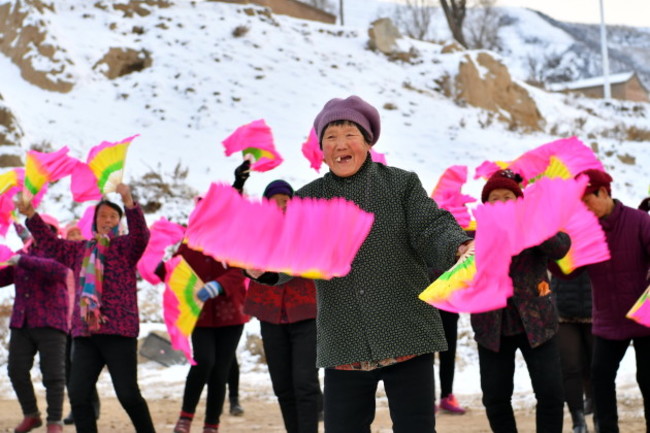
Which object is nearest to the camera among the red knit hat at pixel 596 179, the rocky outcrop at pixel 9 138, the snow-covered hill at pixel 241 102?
the red knit hat at pixel 596 179

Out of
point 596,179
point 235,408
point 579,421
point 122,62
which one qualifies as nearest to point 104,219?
point 235,408

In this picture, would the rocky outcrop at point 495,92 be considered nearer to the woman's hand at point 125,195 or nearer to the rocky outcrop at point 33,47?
the rocky outcrop at point 33,47

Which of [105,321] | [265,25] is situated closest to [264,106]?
[265,25]

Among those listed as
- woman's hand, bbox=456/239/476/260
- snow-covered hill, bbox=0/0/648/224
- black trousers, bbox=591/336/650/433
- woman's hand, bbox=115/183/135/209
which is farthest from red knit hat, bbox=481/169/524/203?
snow-covered hill, bbox=0/0/648/224

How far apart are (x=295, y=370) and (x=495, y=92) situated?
920 inches

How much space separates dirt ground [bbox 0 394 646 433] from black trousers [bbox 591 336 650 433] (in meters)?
1.05

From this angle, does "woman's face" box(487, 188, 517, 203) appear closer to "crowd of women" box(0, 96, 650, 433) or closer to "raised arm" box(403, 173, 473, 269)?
"crowd of women" box(0, 96, 650, 433)

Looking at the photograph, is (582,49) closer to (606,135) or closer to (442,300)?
(606,135)

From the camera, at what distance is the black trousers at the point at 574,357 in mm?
6000

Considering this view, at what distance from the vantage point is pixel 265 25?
30.4m

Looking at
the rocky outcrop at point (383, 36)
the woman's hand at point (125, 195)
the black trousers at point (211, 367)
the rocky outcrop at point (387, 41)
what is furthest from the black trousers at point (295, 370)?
the rocky outcrop at point (383, 36)

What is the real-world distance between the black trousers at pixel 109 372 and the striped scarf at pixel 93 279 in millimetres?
143

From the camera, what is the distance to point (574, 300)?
20.5 ft

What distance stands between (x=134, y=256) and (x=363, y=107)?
2.76 metres
